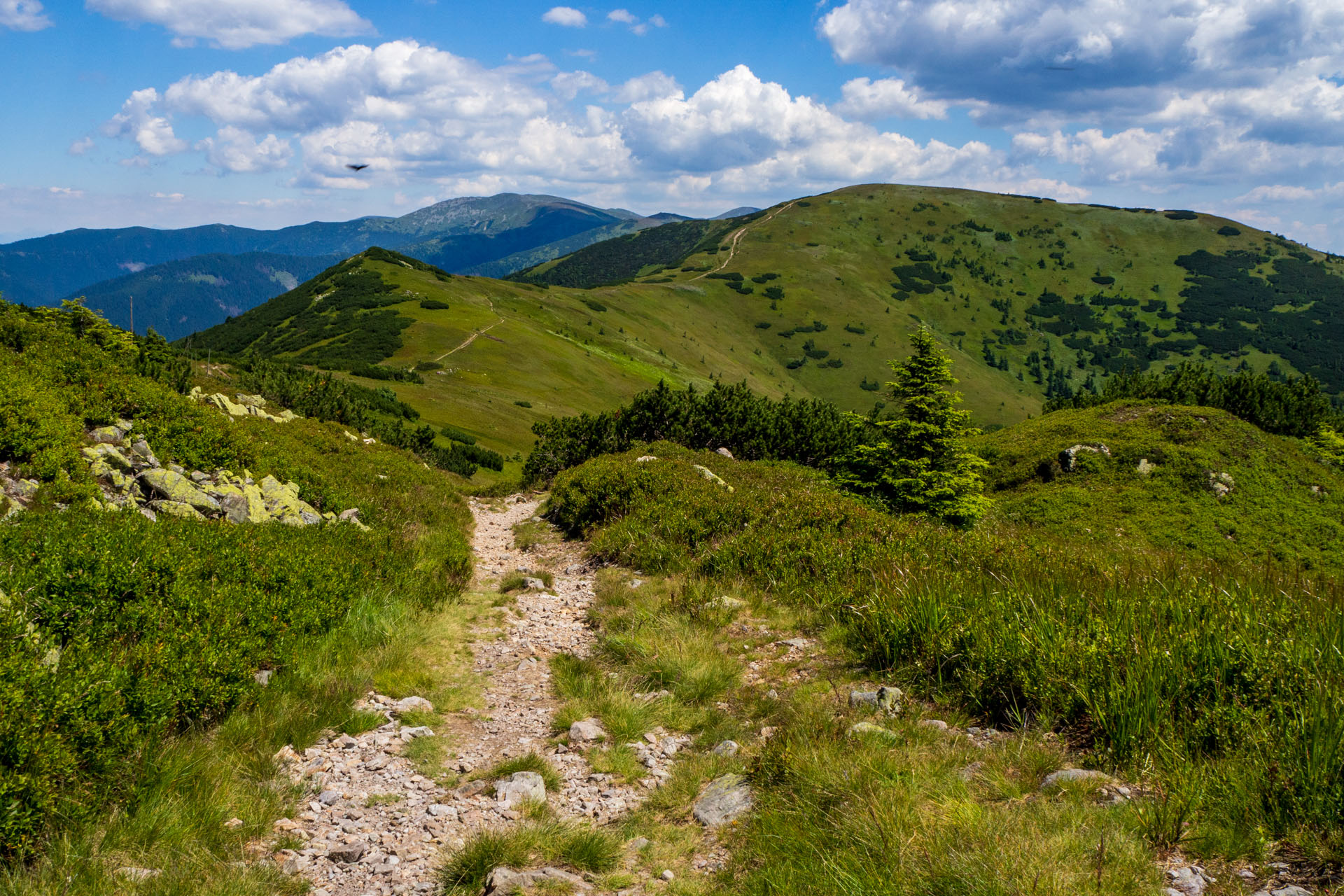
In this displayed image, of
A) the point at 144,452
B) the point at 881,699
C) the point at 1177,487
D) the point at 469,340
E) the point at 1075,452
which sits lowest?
the point at 1177,487

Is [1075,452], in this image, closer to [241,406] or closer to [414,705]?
[414,705]

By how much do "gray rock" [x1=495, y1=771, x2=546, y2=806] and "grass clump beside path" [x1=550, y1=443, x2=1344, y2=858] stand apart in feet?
11.1

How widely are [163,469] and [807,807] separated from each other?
36.4ft

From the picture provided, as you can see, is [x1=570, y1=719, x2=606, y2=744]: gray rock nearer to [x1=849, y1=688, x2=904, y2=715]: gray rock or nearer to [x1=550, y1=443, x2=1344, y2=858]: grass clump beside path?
[x1=849, y1=688, x2=904, y2=715]: gray rock

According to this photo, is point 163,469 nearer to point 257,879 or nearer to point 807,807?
point 257,879

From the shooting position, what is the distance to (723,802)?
493 centimetres

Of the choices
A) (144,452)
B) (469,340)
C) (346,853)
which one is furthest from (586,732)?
(469,340)

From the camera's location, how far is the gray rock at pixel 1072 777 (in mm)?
4246

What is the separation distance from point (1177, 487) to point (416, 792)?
26.7 metres

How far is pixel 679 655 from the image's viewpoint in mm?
7516

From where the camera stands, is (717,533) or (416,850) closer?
(416,850)

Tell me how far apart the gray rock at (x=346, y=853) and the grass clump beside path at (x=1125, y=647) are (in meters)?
4.59

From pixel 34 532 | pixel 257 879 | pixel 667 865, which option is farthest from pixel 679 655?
pixel 34 532

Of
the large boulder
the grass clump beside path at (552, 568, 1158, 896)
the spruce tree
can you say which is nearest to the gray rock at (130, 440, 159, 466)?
the large boulder
